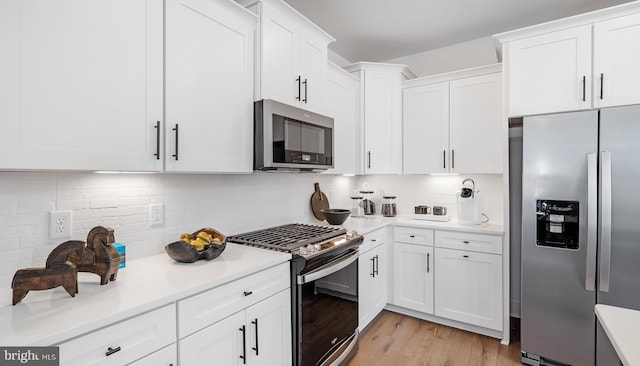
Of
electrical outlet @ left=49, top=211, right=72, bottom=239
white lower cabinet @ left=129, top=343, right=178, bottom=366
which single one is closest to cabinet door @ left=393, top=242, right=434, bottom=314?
white lower cabinet @ left=129, top=343, right=178, bottom=366

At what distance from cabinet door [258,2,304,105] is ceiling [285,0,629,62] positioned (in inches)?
22.2

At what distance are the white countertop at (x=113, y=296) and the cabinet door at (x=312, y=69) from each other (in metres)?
1.21

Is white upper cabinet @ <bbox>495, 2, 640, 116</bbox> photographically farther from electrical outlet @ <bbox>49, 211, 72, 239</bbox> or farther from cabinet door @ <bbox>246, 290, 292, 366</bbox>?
electrical outlet @ <bbox>49, 211, 72, 239</bbox>

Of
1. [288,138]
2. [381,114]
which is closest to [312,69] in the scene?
[288,138]

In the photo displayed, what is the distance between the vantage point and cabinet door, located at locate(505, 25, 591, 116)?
2.16 meters

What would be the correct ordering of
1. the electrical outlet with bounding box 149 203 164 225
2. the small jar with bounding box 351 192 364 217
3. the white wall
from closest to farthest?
the electrical outlet with bounding box 149 203 164 225
the white wall
the small jar with bounding box 351 192 364 217

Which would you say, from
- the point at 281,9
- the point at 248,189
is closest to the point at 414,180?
the point at 248,189

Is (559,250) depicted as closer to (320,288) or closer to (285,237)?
(320,288)

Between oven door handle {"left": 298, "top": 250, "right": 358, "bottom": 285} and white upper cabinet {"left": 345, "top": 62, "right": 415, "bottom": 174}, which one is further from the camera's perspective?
white upper cabinet {"left": 345, "top": 62, "right": 415, "bottom": 174}

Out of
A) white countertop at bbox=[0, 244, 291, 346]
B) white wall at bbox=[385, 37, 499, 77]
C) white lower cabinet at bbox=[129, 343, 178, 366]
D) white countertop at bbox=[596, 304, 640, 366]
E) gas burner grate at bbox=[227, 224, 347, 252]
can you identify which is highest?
white wall at bbox=[385, 37, 499, 77]

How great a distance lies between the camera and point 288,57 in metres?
2.11

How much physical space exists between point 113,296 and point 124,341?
7.6 inches

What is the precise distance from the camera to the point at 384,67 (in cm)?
321

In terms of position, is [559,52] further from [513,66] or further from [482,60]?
[482,60]
